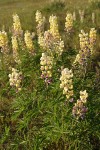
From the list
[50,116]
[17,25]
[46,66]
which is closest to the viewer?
[46,66]

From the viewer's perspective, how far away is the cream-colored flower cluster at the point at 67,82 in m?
4.89

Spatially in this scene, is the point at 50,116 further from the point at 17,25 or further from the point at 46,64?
the point at 17,25

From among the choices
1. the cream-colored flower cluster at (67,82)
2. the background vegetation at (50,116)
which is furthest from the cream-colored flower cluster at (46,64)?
the cream-colored flower cluster at (67,82)

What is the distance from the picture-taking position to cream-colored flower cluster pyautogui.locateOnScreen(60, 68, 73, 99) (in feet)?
16.0

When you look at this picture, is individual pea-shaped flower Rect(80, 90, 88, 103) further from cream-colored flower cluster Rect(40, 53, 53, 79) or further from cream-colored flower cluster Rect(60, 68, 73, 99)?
cream-colored flower cluster Rect(40, 53, 53, 79)

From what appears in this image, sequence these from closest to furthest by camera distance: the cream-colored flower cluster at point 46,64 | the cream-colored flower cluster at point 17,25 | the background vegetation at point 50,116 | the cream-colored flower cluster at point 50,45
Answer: the cream-colored flower cluster at point 46,64, the background vegetation at point 50,116, the cream-colored flower cluster at point 50,45, the cream-colored flower cluster at point 17,25

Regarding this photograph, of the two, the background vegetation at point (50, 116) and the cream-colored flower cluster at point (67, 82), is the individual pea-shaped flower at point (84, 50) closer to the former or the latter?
the background vegetation at point (50, 116)

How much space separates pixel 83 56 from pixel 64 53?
2.06 feet

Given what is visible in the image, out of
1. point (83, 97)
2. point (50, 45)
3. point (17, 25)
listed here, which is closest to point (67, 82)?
point (83, 97)

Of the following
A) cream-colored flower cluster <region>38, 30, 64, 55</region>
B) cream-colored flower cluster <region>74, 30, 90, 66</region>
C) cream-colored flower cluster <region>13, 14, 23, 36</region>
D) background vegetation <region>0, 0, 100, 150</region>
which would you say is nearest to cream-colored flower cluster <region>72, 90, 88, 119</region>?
background vegetation <region>0, 0, 100, 150</region>

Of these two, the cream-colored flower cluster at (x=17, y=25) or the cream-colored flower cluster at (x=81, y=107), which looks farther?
the cream-colored flower cluster at (x=17, y=25)

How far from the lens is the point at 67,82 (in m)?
4.96

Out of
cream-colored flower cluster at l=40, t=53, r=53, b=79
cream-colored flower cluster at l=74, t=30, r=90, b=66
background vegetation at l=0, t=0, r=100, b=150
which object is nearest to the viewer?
cream-colored flower cluster at l=40, t=53, r=53, b=79

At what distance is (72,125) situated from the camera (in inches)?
210
